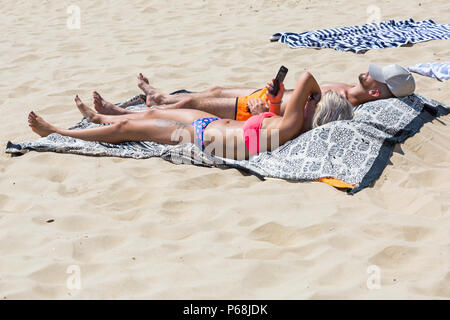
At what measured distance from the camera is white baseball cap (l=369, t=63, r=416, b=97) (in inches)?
186

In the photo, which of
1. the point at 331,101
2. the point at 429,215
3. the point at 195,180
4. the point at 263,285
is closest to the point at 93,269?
the point at 263,285

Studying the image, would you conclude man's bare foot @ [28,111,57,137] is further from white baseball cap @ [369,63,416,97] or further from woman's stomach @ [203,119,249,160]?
white baseball cap @ [369,63,416,97]

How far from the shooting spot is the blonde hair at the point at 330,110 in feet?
14.6

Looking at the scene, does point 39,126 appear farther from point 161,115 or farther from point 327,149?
point 327,149

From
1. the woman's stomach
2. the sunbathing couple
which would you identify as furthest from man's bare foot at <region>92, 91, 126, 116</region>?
the woman's stomach

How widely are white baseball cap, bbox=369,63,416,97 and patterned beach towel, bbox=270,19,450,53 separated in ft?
7.49

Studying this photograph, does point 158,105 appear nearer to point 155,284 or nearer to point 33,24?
point 155,284

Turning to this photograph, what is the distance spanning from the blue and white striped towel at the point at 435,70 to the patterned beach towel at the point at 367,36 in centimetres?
92

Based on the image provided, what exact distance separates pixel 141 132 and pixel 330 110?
4.65 ft

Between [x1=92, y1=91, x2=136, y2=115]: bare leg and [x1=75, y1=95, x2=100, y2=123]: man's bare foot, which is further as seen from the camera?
[x1=92, y1=91, x2=136, y2=115]: bare leg

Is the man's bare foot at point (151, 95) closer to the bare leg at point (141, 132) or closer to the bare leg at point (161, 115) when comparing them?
the bare leg at point (161, 115)

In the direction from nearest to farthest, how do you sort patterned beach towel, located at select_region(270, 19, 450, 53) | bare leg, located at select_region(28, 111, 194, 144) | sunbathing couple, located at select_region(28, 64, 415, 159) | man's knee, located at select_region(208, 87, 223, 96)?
sunbathing couple, located at select_region(28, 64, 415, 159), bare leg, located at select_region(28, 111, 194, 144), man's knee, located at select_region(208, 87, 223, 96), patterned beach towel, located at select_region(270, 19, 450, 53)

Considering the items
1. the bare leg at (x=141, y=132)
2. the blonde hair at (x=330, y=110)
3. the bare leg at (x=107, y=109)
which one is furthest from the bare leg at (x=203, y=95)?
the blonde hair at (x=330, y=110)
